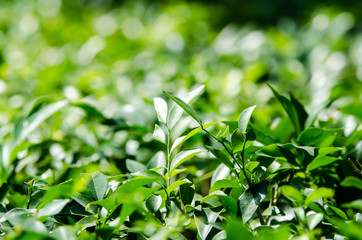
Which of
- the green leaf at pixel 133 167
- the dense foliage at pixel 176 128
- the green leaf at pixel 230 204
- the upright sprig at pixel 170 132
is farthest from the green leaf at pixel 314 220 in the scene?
the green leaf at pixel 133 167

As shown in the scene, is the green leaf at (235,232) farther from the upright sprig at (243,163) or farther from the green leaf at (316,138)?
the green leaf at (316,138)

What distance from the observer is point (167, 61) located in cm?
179

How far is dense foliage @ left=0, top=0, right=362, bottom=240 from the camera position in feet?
2.23

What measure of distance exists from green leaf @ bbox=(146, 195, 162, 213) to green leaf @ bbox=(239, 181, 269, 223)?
0.50ft

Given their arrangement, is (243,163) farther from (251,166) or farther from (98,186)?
(98,186)

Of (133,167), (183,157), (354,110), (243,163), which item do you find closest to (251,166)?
(243,163)

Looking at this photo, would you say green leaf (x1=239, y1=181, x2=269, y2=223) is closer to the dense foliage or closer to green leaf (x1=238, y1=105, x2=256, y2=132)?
the dense foliage

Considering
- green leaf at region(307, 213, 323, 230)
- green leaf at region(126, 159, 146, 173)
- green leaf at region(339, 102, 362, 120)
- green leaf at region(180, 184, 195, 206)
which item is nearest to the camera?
green leaf at region(307, 213, 323, 230)

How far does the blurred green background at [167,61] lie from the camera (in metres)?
1.37

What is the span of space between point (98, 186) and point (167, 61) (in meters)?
1.14

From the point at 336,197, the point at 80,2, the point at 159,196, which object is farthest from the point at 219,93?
the point at 80,2

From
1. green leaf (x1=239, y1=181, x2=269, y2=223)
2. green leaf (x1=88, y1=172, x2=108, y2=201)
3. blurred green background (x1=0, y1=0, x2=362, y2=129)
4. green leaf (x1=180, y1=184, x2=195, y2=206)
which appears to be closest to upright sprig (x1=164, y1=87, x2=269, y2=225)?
green leaf (x1=239, y1=181, x2=269, y2=223)

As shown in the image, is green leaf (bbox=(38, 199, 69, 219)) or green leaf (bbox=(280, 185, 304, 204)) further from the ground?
green leaf (bbox=(38, 199, 69, 219))

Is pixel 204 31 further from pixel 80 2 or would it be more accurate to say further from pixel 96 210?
pixel 96 210
